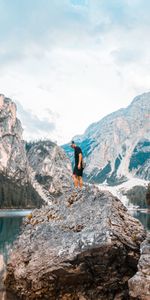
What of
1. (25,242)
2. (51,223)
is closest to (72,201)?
(51,223)

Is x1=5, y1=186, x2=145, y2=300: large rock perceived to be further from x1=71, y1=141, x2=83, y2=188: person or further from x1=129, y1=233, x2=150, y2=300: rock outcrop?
x1=71, y1=141, x2=83, y2=188: person

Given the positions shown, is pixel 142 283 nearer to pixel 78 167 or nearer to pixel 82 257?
pixel 82 257

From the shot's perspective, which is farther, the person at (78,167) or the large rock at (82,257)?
the person at (78,167)

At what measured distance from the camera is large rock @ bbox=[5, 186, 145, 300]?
18078 mm

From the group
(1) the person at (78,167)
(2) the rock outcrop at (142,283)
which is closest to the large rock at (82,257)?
(2) the rock outcrop at (142,283)

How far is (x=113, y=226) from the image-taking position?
1888cm

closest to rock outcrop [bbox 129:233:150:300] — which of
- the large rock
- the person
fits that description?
the large rock

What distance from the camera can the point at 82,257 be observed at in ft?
59.5

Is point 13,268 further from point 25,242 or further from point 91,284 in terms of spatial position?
point 91,284

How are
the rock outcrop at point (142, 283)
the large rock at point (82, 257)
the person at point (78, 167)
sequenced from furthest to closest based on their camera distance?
the person at point (78, 167) → the large rock at point (82, 257) → the rock outcrop at point (142, 283)

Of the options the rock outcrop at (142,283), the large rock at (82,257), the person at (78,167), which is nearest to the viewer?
the rock outcrop at (142,283)

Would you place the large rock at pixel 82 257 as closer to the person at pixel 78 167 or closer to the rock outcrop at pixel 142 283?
the rock outcrop at pixel 142 283

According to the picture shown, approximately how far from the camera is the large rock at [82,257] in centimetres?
1808

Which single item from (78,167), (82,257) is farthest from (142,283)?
(78,167)
